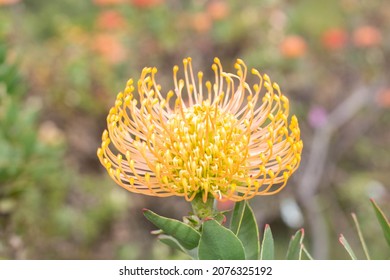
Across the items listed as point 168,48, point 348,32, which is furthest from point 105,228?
point 348,32

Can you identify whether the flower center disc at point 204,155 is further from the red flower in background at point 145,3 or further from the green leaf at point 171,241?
the red flower in background at point 145,3

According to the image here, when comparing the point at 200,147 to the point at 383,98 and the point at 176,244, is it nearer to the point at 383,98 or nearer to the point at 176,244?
the point at 176,244

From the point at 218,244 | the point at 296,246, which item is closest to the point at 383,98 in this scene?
the point at 296,246

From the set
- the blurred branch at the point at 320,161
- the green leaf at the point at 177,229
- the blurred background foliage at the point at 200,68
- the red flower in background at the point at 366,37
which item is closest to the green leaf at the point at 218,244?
the green leaf at the point at 177,229

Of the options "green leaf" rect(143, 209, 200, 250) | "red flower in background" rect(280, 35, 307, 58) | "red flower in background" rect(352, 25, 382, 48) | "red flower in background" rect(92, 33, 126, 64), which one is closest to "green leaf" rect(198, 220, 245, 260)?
"green leaf" rect(143, 209, 200, 250)

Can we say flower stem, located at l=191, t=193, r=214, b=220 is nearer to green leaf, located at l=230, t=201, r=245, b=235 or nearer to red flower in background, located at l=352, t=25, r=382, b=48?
green leaf, located at l=230, t=201, r=245, b=235
